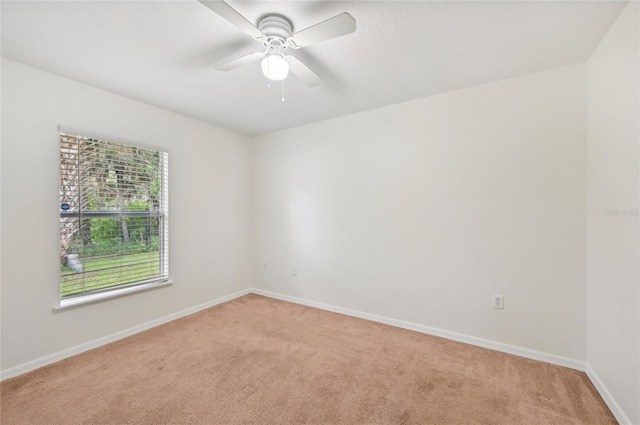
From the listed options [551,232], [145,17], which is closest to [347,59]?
[145,17]

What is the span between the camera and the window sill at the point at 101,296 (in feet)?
7.57

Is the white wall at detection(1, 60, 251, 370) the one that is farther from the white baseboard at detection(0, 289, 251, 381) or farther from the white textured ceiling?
the white textured ceiling

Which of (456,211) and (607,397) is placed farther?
(456,211)

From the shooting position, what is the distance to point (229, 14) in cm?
133

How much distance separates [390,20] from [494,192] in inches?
68.1

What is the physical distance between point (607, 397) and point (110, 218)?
13.9ft

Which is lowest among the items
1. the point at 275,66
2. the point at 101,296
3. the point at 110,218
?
the point at 101,296

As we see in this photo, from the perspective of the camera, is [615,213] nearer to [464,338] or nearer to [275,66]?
[464,338]

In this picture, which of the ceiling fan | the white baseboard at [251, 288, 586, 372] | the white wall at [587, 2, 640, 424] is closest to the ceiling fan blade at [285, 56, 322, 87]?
the ceiling fan

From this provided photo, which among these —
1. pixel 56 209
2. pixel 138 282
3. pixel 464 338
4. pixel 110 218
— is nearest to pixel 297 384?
pixel 464 338

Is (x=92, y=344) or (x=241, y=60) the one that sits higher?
(x=241, y=60)

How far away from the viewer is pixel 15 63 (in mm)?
2057

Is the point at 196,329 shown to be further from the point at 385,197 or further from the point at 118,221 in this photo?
the point at 385,197

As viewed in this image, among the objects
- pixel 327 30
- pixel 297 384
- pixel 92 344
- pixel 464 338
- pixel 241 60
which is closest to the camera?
pixel 327 30
